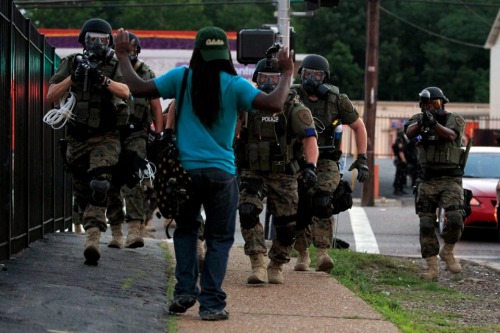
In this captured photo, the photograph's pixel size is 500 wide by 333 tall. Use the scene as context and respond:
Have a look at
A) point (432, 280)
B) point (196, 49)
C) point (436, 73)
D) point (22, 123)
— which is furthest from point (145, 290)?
point (436, 73)

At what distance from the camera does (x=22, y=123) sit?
39.1 feet

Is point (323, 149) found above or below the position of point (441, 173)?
above

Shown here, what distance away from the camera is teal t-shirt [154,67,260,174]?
8.16 meters

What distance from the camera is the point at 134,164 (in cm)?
1147

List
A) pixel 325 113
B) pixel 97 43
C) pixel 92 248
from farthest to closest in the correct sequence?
pixel 325 113 < pixel 97 43 < pixel 92 248

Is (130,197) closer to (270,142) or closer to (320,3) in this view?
(270,142)

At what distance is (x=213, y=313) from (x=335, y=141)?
4436 mm

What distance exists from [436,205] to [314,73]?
2.46m

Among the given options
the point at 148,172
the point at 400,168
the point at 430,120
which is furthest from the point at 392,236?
the point at 400,168

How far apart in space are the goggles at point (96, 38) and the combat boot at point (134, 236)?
91.0 inches

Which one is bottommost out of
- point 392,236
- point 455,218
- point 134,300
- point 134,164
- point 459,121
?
point 392,236

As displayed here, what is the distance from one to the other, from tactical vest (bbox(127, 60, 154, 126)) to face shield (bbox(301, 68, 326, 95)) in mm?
1439

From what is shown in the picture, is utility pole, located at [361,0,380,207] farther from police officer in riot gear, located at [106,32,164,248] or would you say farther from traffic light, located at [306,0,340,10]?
police officer in riot gear, located at [106,32,164,248]

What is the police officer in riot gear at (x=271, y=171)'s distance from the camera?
1073 centimetres
